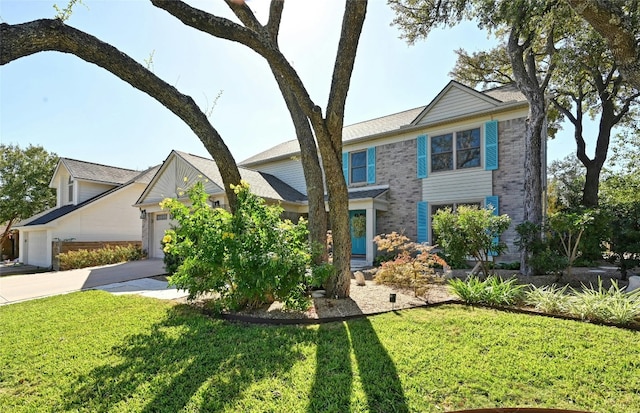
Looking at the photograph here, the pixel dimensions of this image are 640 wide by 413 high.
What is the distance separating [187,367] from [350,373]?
174 centimetres

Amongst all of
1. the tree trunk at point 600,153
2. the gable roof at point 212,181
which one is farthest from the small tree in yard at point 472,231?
the tree trunk at point 600,153

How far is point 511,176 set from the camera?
1039cm

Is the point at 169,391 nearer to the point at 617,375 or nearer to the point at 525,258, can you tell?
the point at 617,375

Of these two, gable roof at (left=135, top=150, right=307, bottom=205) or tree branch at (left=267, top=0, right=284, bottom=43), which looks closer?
tree branch at (left=267, top=0, right=284, bottom=43)

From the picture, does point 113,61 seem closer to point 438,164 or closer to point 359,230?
point 359,230

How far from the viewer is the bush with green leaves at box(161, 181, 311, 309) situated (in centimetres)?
479

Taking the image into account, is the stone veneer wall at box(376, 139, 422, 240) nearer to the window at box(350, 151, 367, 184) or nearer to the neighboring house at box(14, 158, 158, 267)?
the window at box(350, 151, 367, 184)

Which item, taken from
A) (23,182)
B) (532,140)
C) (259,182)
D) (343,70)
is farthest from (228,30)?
(23,182)

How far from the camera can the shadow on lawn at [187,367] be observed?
269 centimetres

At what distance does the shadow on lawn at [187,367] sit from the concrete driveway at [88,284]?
3.16m

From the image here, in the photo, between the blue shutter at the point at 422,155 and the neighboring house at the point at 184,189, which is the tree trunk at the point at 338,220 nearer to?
the blue shutter at the point at 422,155

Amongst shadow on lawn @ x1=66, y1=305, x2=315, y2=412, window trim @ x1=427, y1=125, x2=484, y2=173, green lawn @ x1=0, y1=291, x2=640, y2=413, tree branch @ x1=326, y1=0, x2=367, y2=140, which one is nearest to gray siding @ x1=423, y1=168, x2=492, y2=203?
window trim @ x1=427, y1=125, x2=484, y2=173

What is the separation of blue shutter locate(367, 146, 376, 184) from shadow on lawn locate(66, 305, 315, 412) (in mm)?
10028

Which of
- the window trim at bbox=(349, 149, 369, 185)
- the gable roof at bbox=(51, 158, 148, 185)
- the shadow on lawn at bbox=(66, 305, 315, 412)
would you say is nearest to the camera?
the shadow on lawn at bbox=(66, 305, 315, 412)
